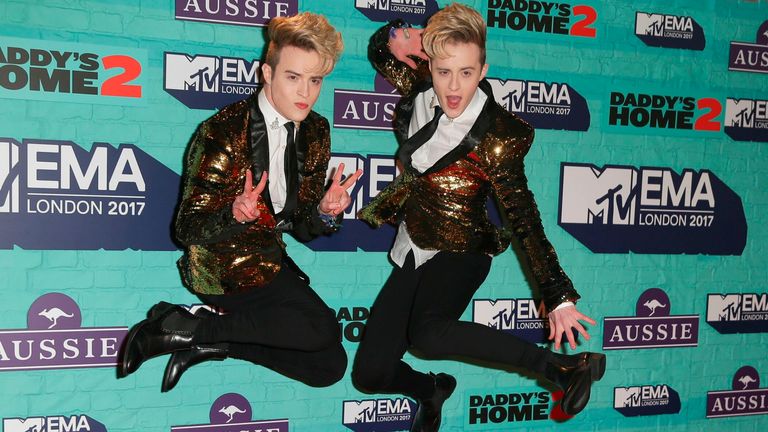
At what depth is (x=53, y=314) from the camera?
9.89 feet

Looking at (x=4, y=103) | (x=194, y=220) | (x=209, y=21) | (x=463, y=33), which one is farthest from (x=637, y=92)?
(x=4, y=103)

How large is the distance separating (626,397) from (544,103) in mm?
1652

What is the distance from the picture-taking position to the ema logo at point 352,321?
3.40 metres

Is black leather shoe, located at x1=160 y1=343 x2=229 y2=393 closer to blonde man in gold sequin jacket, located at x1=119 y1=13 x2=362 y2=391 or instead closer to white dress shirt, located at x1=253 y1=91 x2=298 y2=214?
blonde man in gold sequin jacket, located at x1=119 y1=13 x2=362 y2=391

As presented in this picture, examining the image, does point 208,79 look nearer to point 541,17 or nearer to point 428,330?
point 428,330

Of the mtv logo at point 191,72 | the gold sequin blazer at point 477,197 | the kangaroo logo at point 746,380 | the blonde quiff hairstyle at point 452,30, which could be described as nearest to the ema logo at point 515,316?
the gold sequin blazer at point 477,197

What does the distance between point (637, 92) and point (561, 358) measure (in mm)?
1736

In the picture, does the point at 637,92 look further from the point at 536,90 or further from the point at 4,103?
the point at 4,103

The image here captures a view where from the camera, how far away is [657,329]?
3.90 metres

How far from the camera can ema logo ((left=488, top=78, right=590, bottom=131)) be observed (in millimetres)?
3520

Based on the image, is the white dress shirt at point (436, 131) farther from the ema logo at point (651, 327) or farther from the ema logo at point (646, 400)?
the ema logo at point (646, 400)

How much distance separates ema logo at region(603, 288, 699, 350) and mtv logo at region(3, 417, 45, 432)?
2.75 m

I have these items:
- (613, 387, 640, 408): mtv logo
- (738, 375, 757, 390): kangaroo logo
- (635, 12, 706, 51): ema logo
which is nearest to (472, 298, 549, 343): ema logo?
(613, 387, 640, 408): mtv logo

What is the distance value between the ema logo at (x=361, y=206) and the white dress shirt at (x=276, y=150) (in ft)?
1.87
